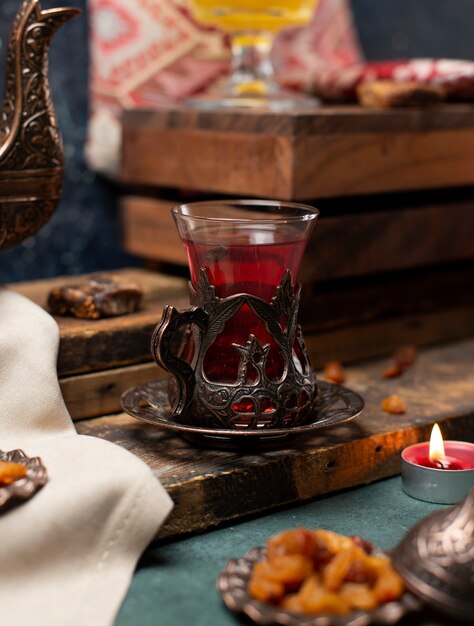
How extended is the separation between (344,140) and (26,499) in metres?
0.65

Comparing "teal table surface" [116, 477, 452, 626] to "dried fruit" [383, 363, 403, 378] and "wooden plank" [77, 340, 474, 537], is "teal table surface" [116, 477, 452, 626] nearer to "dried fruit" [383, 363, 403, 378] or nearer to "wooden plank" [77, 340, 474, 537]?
"wooden plank" [77, 340, 474, 537]

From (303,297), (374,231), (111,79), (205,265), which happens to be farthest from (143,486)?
(111,79)

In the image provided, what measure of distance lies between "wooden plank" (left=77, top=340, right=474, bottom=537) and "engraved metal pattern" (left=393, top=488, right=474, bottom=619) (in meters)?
0.19

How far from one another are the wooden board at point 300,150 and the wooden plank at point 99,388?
0.29 meters

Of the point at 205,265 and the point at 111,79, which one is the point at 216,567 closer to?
the point at 205,265

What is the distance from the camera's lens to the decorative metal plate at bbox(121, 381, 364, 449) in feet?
2.94

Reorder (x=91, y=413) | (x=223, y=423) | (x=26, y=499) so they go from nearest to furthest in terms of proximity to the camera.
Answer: (x=26, y=499), (x=223, y=423), (x=91, y=413)

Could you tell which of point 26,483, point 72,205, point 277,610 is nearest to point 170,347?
point 26,483

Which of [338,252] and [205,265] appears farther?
[338,252]

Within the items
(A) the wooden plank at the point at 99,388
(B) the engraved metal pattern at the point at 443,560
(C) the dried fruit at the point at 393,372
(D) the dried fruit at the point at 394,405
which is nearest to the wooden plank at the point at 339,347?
(A) the wooden plank at the point at 99,388

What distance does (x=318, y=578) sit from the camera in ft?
2.38

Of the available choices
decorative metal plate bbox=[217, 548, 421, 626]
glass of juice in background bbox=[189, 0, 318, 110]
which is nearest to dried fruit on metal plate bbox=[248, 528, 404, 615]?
decorative metal plate bbox=[217, 548, 421, 626]

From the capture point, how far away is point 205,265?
92cm

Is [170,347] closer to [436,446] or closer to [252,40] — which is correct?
[436,446]
